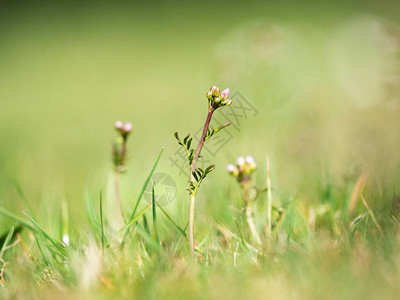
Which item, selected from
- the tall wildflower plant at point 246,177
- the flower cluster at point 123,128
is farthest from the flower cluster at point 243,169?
the flower cluster at point 123,128

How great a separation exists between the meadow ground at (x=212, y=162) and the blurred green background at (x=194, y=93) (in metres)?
0.02

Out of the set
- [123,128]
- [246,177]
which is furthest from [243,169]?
[123,128]

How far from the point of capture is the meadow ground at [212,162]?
1304 mm

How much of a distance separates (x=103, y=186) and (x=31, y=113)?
3.50 meters

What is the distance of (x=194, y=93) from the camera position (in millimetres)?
5793

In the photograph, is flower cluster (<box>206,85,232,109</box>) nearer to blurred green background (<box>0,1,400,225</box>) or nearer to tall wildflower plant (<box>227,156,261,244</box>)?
tall wildflower plant (<box>227,156,261,244</box>)

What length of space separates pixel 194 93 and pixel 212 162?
2.69m

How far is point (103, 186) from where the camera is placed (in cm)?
278

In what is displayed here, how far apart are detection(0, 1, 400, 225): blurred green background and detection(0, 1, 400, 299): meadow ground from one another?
0.07 ft

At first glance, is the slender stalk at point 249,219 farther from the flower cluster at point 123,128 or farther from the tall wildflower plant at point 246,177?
the flower cluster at point 123,128

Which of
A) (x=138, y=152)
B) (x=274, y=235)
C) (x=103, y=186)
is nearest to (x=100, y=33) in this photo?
(x=138, y=152)

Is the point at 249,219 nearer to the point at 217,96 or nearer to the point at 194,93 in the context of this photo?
the point at 217,96

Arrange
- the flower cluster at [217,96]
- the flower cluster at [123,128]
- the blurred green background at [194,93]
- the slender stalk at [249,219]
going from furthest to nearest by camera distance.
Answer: the blurred green background at [194,93] → the flower cluster at [123,128] → the slender stalk at [249,219] → the flower cluster at [217,96]

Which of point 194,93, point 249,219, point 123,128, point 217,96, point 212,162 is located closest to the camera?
point 217,96
